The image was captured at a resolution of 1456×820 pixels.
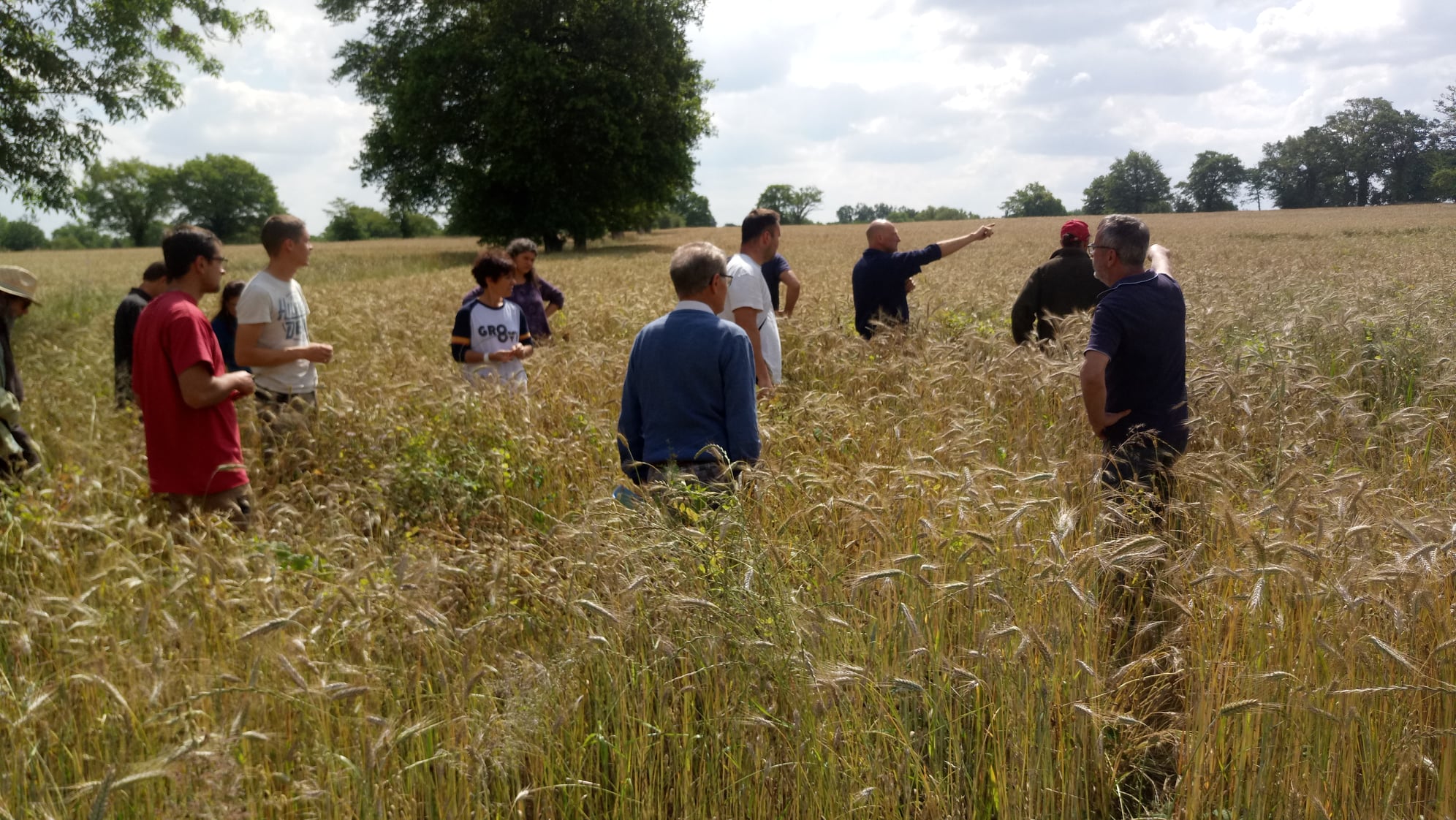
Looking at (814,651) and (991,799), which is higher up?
(814,651)

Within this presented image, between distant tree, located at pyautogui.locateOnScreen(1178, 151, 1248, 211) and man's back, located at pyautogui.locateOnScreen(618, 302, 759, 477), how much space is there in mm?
85406

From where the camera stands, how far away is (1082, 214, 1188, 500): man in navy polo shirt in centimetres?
406

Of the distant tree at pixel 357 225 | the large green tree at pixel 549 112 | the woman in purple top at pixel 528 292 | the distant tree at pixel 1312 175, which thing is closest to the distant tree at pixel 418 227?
the distant tree at pixel 357 225

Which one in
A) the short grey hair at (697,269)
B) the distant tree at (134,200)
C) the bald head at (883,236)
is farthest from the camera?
the distant tree at (134,200)

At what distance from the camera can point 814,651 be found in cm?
267

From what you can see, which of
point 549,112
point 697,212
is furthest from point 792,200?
point 549,112

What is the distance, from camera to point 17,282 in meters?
5.24

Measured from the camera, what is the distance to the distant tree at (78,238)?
119938mm

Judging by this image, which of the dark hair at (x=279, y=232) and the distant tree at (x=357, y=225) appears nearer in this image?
the dark hair at (x=279, y=232)

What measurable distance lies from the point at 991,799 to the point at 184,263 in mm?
4146

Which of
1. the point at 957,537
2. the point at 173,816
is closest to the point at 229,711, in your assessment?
the point at 173,816

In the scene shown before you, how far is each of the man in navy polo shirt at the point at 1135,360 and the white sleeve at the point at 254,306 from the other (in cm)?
423

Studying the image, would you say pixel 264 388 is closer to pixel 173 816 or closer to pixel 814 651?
pixel 173 816

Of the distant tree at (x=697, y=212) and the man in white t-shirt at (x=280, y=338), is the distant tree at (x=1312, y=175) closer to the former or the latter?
the distant tree at (x=697, y=212)
